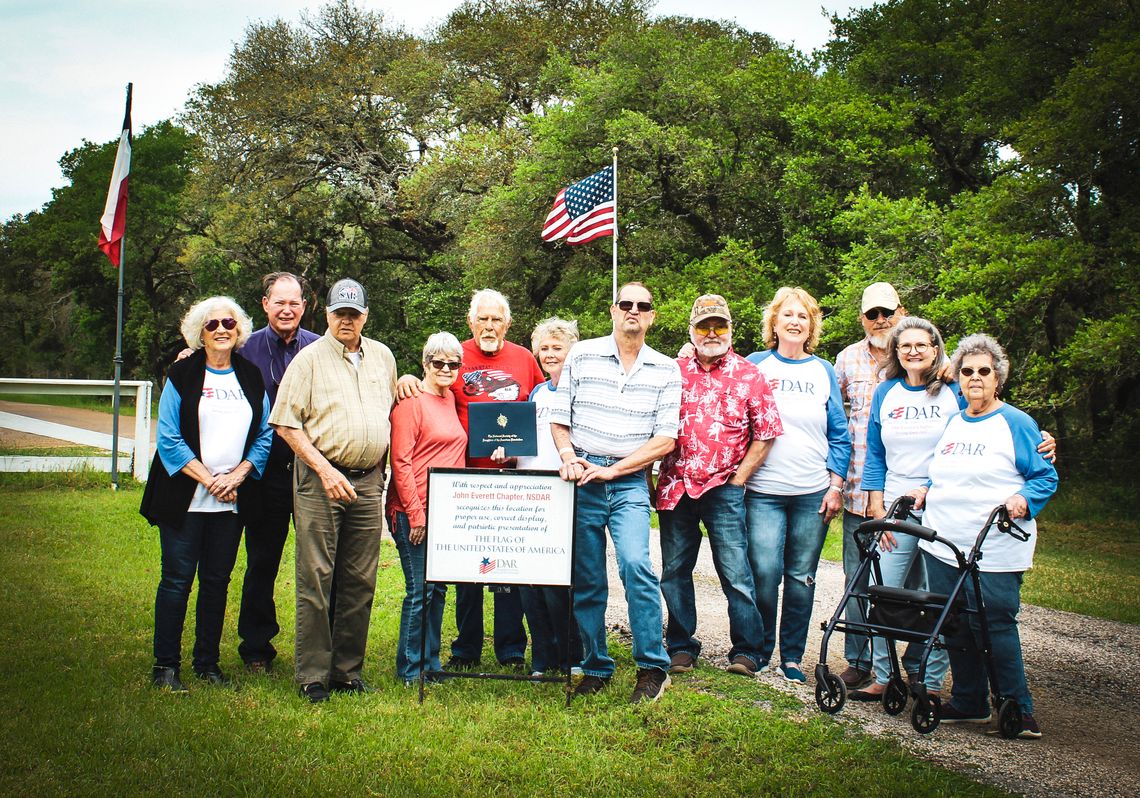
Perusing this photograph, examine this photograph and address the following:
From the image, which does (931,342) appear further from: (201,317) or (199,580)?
(199,580)

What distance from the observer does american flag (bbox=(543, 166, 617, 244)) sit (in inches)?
614

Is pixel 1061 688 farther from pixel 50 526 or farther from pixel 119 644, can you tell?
pixel 50 526

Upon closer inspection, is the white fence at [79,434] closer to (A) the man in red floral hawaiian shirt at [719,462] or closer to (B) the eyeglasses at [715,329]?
(A) the man in red floral hawaiian shirt at [719,462]

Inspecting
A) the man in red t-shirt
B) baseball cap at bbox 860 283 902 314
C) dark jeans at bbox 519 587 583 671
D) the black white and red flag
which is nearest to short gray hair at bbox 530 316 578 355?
the man in red t-shirt

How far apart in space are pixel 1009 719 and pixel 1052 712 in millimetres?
1004

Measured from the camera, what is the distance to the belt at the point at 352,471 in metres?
5.21

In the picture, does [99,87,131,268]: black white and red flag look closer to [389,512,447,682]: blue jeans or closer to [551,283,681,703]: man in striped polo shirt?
[389,512,447,682]: blue jeans

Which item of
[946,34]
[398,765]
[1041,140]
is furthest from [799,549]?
[946,34]

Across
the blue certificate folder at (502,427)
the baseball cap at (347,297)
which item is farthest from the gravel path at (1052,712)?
the baseball cap at (347,297)

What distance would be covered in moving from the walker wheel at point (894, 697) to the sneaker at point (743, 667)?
877mm

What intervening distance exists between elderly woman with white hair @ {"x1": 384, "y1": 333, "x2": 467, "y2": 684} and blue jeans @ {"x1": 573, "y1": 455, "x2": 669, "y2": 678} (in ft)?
2.75

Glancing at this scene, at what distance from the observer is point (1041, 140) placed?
15.5 metres

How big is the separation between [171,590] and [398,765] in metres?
1.91

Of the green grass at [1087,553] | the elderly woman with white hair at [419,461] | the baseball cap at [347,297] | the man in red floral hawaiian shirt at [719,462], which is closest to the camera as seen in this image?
the baseball cap at [347,297]
